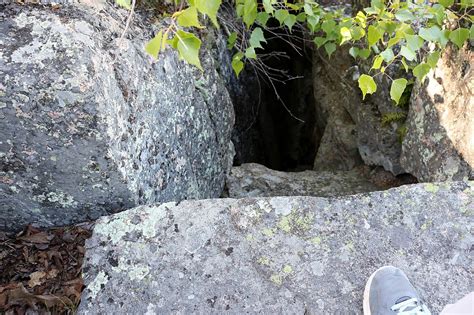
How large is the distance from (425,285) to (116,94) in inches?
76.0

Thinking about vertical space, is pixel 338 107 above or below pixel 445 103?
below

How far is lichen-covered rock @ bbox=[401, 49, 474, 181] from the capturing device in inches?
124

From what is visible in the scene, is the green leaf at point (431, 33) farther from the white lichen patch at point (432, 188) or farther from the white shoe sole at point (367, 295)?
the white shoe sole at point (367, 295)

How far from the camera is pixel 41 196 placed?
235 centimetres

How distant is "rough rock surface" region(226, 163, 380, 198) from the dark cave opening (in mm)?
703

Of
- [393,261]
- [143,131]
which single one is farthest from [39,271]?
[393,261]

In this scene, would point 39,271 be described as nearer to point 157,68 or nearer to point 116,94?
point 116,94

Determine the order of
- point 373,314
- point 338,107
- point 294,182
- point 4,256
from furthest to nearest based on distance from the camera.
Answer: point 338,107
point 294,182
point 4,256
point 373,314

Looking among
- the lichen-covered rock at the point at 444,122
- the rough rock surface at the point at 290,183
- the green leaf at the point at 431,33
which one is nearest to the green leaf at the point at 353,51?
the green leaf at the point at 431,33

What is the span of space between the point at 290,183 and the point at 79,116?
8.69 ft

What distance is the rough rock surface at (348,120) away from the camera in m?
4.19

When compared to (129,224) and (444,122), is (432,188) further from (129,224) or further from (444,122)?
(129,224)

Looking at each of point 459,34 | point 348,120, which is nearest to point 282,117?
point 348,120

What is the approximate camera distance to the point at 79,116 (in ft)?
7.10
